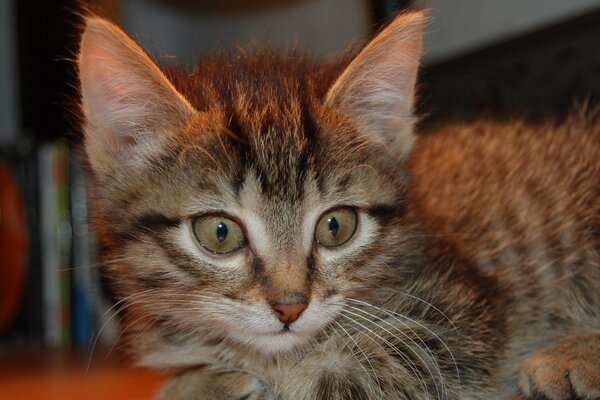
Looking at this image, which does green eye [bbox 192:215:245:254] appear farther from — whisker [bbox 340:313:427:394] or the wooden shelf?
the wooden shelf

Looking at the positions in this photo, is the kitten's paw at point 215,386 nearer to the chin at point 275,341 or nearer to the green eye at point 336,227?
the chin at point 275,341

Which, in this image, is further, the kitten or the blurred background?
the blurred background

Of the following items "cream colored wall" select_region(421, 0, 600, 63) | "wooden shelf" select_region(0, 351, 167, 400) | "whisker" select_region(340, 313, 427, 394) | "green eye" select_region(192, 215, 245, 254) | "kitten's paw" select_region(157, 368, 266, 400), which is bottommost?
"wooden shelf" select_region(0, 351, 167, 400)

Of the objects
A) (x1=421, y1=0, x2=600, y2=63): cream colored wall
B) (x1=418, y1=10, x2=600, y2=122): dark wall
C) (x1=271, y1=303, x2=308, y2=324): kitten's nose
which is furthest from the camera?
(x1=421, y1=0, x2=600, y2=63): cream colored wall

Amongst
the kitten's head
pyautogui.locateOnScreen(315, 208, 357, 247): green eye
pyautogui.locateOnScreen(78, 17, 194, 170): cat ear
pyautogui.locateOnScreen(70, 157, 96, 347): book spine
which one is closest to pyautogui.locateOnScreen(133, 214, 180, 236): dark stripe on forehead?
the kitten's head

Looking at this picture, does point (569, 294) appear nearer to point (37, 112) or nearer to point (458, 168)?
point (458, 168)

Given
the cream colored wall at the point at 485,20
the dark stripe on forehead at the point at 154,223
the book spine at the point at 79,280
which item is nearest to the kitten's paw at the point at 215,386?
the dark stripe on forehead at the point at 154,223
